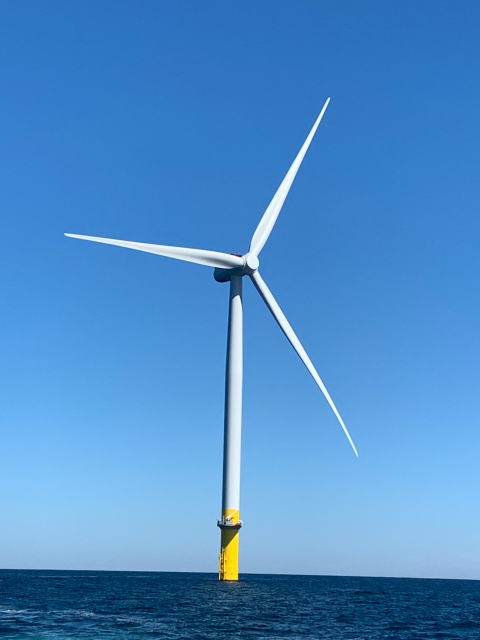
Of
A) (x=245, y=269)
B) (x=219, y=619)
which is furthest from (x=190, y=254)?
(x=219, y=619)

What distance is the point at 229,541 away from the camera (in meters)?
82.1

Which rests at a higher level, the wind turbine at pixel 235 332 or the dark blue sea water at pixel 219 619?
the wind turbine at pixel 235 332

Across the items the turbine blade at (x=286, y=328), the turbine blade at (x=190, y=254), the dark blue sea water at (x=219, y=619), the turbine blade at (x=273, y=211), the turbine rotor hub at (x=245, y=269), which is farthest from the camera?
the turbine blade at (x=273, y=211)

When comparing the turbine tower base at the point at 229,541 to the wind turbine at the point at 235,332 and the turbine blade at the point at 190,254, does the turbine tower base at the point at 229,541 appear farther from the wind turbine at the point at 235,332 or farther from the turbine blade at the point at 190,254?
the turbine blade at the point at 190,254

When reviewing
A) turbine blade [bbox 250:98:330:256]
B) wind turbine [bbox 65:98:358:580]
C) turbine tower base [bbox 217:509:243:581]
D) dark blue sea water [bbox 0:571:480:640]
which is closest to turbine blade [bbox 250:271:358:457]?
wind turbine [bbox 65:98:358:580]

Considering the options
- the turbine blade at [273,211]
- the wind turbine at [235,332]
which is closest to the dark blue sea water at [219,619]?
the wind turbine at [235,332]

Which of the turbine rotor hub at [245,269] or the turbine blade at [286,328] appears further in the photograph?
the turbine rotor hub at [245,269]

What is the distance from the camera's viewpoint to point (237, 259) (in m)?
89.2

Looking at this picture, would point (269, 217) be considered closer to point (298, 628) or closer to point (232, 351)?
point (232, 351)

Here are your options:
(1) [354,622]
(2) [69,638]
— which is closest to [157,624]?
(2) [69,638]

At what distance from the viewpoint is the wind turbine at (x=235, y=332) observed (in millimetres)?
82125

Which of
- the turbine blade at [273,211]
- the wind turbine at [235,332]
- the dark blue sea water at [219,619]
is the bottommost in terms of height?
the dark blue sea water at [219,619]

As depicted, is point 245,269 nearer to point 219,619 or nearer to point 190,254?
point 190,254

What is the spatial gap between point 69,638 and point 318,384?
46.5m
